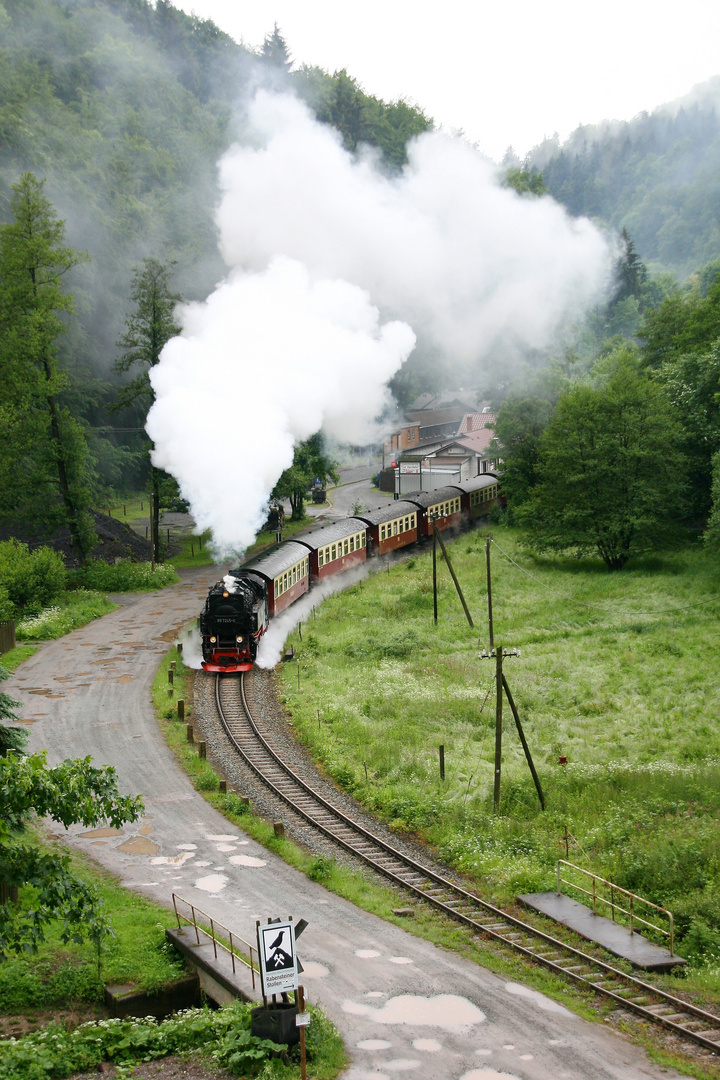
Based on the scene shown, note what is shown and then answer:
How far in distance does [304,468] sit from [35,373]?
1769 cm

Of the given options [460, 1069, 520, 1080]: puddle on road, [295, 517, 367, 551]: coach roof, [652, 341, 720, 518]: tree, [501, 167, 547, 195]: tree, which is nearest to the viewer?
[460, 1069, 520, 1080]: puddle on road

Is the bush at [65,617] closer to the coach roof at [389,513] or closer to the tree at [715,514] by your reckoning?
the coach roof at [389,513]

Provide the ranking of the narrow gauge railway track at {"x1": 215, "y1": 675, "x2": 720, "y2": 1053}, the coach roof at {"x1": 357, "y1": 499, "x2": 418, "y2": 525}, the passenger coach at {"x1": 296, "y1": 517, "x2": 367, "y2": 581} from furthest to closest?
the coach roof at {"x1": 357, "y1": 499, "x2": 418, "y2": 525} < the passenger coach at {"x1": 296, "y1": 517, "x2": 367, "y2": 581} < the narrow gauge railway track at {"x1": 215, "y1": 675, "x2": 720, "y2": 1053}

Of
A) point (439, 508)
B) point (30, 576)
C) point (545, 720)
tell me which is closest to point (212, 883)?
point (545, 720)

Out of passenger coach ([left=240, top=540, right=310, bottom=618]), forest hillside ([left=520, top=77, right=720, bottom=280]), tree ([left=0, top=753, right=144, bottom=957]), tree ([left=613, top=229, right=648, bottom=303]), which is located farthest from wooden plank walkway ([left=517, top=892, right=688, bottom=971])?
forest hillside ([left=520, top=77, right=720, bottom=280])

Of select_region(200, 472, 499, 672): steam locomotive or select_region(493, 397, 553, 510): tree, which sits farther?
select_region(493, 397, 553, 510): tree

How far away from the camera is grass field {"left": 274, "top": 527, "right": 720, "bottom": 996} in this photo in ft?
54.2

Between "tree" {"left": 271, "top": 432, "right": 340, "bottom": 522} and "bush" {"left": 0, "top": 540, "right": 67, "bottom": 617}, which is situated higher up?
"tree" {"left": 271, "top": 432, "right": 340, "bottom": 522}

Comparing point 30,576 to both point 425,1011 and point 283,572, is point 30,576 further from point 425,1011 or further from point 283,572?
point 425,1011

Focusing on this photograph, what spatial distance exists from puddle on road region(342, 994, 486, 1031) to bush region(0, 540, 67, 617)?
26.4 m

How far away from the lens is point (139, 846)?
685 inches

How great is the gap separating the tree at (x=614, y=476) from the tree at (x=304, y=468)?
14.0m

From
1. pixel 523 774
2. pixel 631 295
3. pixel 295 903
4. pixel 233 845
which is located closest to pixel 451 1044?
pixel 295 903

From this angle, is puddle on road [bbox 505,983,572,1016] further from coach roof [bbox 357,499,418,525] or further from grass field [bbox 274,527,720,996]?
coach roof [bbox 357,499,418,525]
